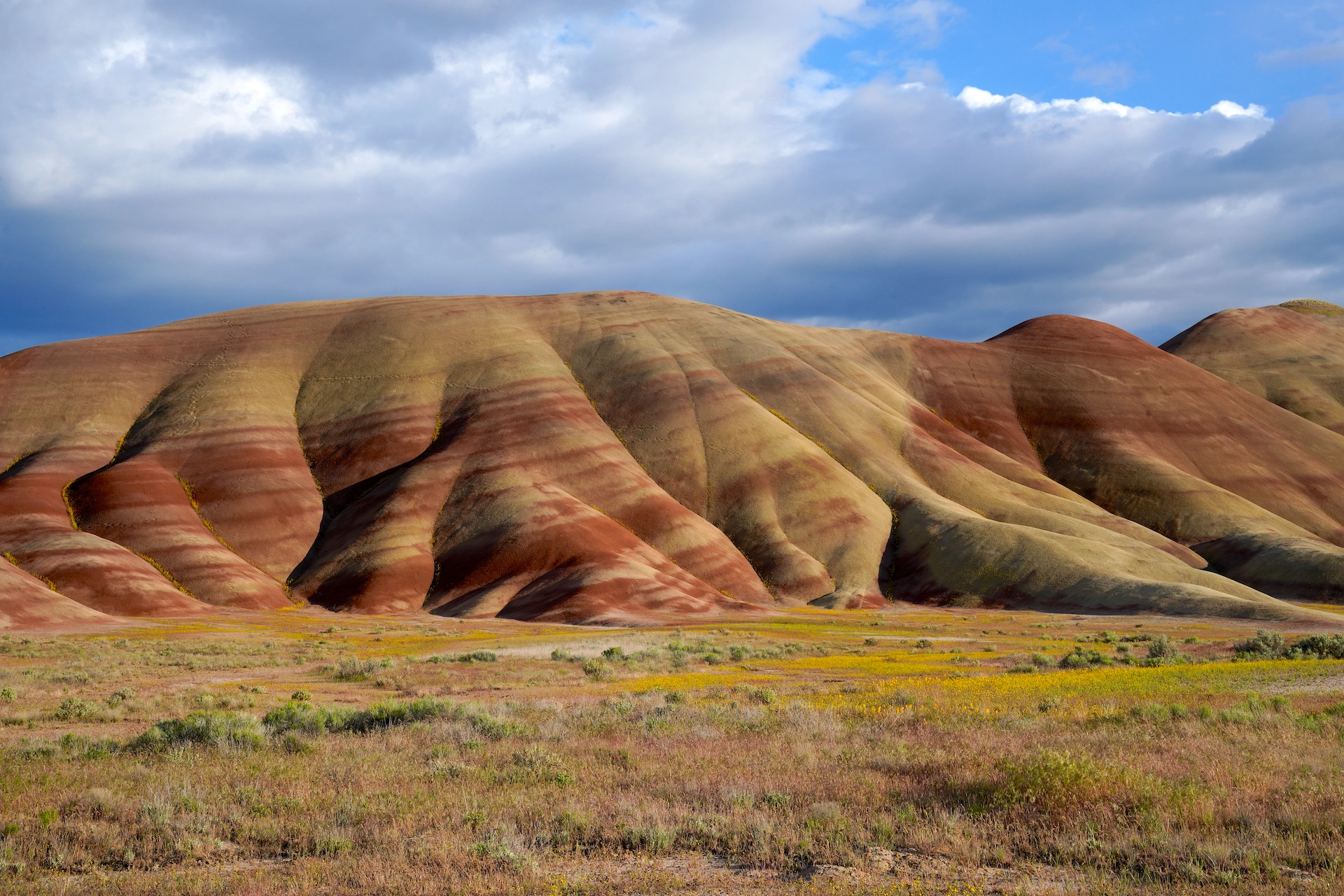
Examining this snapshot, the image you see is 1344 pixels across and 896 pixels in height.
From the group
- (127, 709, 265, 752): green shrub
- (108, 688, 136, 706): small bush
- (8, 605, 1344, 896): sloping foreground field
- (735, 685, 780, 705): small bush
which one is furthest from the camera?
(108, 688, 136, 706): small bush

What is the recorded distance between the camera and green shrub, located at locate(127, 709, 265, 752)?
15.4 m

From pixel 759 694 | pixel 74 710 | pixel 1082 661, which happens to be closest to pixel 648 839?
pixel 759 694

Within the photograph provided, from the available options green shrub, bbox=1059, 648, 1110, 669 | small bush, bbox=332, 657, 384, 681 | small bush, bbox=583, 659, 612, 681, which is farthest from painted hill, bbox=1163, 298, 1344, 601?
small bush, bbox=332, 657, 384, 681

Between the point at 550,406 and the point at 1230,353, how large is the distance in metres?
124

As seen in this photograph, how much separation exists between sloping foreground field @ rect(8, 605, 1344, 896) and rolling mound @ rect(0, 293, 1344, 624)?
162 ft

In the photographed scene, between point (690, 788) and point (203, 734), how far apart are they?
9422 mm

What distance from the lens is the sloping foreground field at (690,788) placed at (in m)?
8.94

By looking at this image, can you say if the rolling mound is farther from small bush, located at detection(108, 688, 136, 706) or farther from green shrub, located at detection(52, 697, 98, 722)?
green shrub, located at detection(52, 697, 98, 722)

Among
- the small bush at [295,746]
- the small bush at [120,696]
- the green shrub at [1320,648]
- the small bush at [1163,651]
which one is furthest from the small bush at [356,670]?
the green shrub at [1320,648]

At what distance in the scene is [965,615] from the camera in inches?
3034

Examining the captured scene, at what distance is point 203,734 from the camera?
16.0 metres

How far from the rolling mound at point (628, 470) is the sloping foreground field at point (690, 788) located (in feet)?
162

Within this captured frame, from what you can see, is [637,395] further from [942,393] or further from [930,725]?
[930,725]

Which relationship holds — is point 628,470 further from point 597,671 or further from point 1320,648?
point 1320,648
